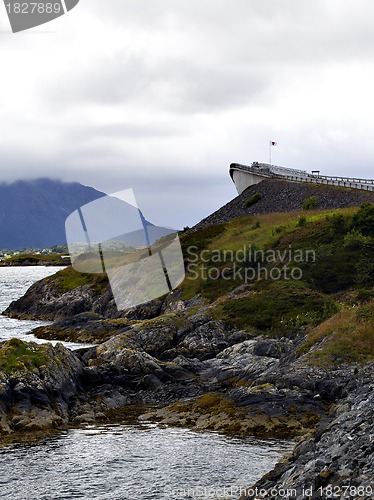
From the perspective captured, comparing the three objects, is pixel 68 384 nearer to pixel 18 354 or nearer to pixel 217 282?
pixel 18 354

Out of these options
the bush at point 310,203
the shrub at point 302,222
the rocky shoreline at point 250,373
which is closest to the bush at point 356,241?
the rocky shoreline at point 250,373

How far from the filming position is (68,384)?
40.7 meters

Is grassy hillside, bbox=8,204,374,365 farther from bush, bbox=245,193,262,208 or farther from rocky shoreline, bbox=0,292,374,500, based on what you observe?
bush, bbox=245,193,262,208

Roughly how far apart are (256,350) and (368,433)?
86.5 ft

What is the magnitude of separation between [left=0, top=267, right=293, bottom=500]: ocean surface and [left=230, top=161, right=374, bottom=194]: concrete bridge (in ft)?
236

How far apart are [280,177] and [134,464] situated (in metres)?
103

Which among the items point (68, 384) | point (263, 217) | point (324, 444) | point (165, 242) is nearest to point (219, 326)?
point (68, 384)

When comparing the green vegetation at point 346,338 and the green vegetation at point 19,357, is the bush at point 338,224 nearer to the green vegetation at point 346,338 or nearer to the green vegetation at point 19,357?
the green vegetation at point 346,338

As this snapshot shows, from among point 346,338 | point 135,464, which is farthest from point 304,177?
point 135,464

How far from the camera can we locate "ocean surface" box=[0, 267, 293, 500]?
83.5 feet

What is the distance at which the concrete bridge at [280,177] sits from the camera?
102 metres

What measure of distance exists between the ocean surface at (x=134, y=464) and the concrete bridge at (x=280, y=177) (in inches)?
2835

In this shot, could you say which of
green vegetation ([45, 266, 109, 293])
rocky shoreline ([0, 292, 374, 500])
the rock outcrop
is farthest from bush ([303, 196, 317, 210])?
the rock outcrop

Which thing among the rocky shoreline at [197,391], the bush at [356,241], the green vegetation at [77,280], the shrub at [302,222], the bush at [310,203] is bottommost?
the rocky shoreline at [197,391]
